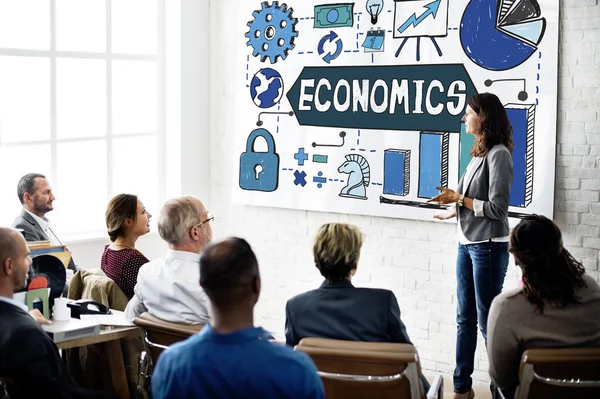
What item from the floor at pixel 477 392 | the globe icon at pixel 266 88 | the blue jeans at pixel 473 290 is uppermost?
the globe icon at pixel 266 88

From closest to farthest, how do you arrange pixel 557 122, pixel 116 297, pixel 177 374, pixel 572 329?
pixel 177 374 → pixel 572 329 → pixel 116 297 → pixel 557 122

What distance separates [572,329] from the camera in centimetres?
314

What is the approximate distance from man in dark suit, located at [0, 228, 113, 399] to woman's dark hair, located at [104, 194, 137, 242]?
1317 mm

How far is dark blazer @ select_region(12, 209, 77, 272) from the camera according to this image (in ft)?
17.7

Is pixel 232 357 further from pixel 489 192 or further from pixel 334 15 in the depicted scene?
pixel 334 15

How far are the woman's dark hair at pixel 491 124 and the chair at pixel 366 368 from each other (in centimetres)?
212

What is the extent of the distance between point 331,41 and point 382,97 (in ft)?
1.99

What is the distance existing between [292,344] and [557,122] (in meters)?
2.70

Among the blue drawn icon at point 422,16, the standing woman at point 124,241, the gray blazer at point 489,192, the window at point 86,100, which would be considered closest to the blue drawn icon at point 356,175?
the blue drawn icon at point 422,16

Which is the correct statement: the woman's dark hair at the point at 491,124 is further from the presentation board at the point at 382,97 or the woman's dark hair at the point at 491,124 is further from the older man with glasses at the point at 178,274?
the older man with glasses at the point at 178,274

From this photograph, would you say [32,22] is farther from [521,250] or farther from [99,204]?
[521,250]

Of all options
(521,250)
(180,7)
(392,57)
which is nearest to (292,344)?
(521,250)

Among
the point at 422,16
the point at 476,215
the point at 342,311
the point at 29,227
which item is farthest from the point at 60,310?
the point at 422,16

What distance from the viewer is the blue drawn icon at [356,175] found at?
612 centimetres
